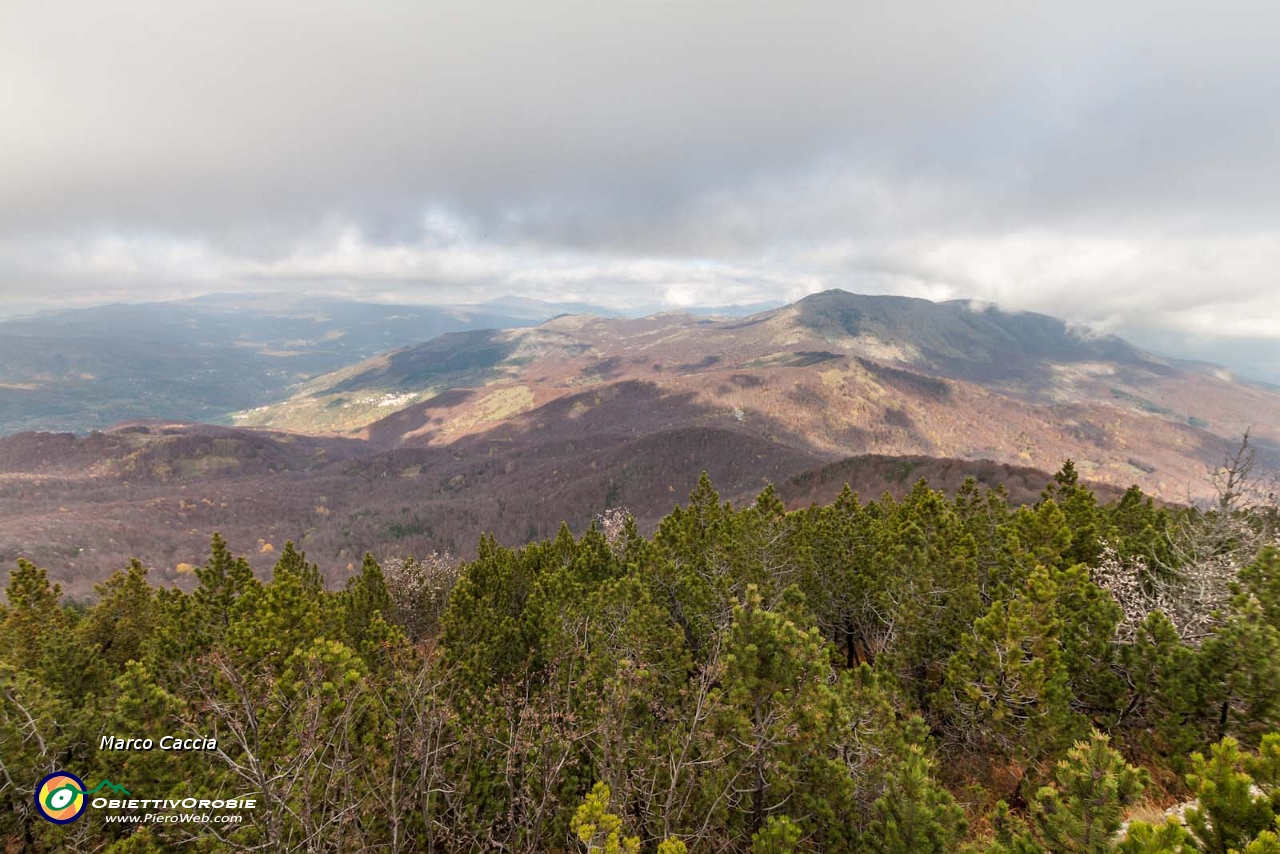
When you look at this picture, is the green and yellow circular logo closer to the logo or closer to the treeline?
the logo

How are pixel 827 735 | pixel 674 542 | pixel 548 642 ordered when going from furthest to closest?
pixel 674 542
pixel 548 642
pixel 827 735

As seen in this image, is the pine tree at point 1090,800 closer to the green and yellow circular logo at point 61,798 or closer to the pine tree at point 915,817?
the pine tree at point 915,817

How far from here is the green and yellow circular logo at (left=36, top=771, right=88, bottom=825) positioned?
15132mm

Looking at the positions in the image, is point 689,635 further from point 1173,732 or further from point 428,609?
point 428,609

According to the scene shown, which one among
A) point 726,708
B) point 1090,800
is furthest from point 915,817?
point 726,708

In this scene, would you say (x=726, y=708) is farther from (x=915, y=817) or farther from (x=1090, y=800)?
(x=1090, y=800)

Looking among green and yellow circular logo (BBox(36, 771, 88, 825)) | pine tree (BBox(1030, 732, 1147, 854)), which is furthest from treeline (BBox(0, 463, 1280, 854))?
green and yellow circular logo (BBox(36, 771, 88, 825))

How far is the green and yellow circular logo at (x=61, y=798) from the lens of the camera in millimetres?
15132

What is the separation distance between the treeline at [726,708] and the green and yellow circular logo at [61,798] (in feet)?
1.73

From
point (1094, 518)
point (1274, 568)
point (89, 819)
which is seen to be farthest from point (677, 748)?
point (1094, 518)

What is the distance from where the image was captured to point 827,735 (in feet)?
50.8

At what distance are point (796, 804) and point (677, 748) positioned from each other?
4131mm

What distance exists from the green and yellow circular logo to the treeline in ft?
1.73

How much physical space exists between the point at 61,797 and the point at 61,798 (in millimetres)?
29
